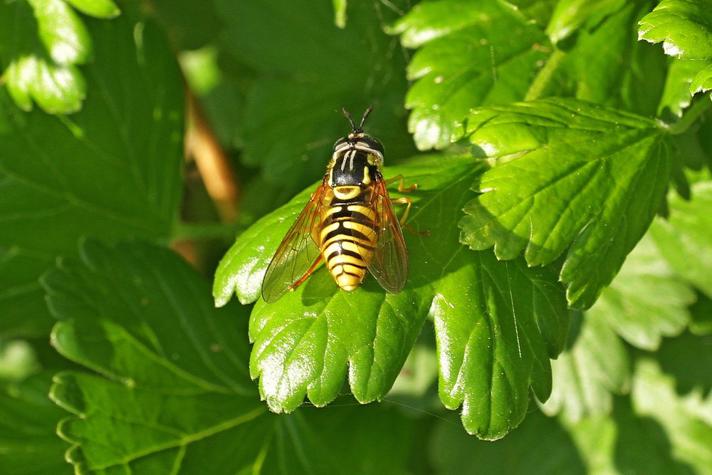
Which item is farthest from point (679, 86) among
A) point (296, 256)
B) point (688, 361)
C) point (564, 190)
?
point (688, 361)

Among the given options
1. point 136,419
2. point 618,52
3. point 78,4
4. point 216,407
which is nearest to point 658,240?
point 618,52

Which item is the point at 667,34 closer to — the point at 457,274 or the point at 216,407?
the point at 457,274

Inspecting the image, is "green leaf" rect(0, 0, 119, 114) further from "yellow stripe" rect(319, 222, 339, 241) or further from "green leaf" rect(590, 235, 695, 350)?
"green leaf" rect(590, 235, 695, 350)

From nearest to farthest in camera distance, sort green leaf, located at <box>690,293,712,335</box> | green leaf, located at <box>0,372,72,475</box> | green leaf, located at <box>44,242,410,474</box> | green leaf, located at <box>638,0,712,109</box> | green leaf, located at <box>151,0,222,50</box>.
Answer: green leaf, located at <box>638,0,712,109</box> → green leaf, located at <box>44,242,410,474</box> → green leaf, located at <box>0,372,72,475</box> → green leaf, located at <box>690,293,712,335</box> → green leaf, located at <box>151,0,222,50</box>

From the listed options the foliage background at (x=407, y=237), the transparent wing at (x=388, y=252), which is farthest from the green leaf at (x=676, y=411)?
the transparent wing at (x=388, y=252)

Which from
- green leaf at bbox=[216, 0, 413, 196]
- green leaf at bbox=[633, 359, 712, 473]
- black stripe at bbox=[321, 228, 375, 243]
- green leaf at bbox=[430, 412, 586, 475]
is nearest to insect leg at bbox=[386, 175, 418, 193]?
black stripe at bbox=[321, 228, 375, 243]

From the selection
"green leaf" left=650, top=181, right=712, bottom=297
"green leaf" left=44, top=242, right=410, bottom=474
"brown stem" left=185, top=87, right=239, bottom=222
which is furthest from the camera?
"brown stem" left=185, top=87, right=239, bottom=222

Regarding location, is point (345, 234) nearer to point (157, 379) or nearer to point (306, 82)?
point (157, 379)
